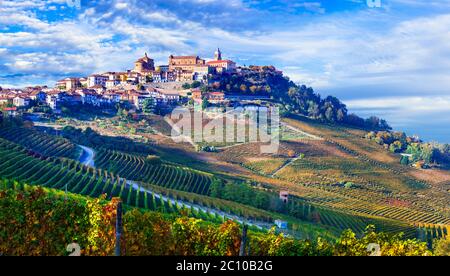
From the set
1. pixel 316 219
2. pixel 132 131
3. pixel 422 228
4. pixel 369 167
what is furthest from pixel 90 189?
pixel 369 167

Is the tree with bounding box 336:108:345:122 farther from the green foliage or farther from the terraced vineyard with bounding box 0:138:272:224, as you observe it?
the green foliage

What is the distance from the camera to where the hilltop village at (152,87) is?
51.2 m

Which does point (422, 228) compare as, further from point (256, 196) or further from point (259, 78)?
point (259, 78)

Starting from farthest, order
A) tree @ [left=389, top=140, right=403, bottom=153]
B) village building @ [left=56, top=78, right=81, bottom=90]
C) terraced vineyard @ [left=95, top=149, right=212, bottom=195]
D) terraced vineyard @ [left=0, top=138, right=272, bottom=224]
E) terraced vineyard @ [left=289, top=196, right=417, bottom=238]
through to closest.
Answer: village building @ [left=56, top=78, right=81, bottom=90], tree @ [left=389, top=140, right=403, bottom=153], terraced vineyard @ [left=95, top=149, right=212, bottom=195], terraced vineyard @ [left=289, top=196, right=417, bottom=238], terraced vineyard @ [left=0, top=138, right=272, bottom=224]

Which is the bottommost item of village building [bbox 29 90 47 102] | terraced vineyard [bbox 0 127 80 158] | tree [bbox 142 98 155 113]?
terraced vineyard [bbox 0 127 80 158]

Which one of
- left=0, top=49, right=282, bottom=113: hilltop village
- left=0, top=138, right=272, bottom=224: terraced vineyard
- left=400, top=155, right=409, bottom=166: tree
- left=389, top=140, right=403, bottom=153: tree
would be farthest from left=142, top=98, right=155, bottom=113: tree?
left=0, top=138, right=272, bottom=224: terraced vineyard

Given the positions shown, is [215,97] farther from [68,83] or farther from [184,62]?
[68,83]

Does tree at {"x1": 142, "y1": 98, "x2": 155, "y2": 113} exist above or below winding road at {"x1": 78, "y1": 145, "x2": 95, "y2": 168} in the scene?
→ above

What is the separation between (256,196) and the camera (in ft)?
78.4

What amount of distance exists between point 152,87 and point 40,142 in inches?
1392

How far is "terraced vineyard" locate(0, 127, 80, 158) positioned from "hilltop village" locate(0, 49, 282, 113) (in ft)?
54.8

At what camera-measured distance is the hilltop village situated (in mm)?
51219

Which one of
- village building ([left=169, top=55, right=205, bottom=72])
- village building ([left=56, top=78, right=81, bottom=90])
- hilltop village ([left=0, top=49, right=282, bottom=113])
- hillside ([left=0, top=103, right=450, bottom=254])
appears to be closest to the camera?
hillside ([left=0, top=103, right=450, bottom=254])

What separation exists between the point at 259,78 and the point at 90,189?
55614mm
